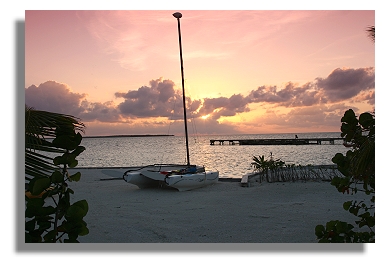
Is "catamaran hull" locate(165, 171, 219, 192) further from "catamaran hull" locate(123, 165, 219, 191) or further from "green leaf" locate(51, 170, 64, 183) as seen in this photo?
"green leaf" locate(51, 170, 64, 183)

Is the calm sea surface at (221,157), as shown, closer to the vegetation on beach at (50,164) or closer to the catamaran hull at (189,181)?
the catamaran hull at (189,181)

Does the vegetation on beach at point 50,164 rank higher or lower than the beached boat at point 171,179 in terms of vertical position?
higher

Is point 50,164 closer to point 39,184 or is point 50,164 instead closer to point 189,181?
point 39,184

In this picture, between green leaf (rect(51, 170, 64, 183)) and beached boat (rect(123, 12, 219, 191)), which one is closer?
green leaf (rect(51, 170, 64, 183))

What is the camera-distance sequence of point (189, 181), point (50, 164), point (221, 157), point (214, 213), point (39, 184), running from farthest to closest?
1. point (221, 157)
2. point (189, 181)
3. point (214, 213)
4. point (39, 184)
5. point (50, 164)

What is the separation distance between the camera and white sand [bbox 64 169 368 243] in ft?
16.8

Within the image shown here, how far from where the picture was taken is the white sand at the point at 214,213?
512 cm

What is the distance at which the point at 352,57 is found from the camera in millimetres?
5562

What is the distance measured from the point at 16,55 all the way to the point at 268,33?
3705 mm

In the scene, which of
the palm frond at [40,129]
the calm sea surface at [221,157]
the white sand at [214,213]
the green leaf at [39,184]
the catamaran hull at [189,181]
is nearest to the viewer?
the palm frond at [40,129]

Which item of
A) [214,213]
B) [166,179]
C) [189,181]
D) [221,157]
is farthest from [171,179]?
[221,157]

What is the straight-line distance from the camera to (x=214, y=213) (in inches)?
257

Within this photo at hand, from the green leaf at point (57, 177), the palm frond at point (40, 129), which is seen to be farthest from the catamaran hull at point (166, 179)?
the palm frond at point (40, 129)

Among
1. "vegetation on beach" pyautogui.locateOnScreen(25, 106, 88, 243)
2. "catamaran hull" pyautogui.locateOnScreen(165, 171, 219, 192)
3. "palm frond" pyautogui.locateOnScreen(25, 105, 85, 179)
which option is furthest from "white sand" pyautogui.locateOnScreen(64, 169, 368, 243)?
"palm frond" pyautogui.locateOnScreen(25, 105, 85, 179)
